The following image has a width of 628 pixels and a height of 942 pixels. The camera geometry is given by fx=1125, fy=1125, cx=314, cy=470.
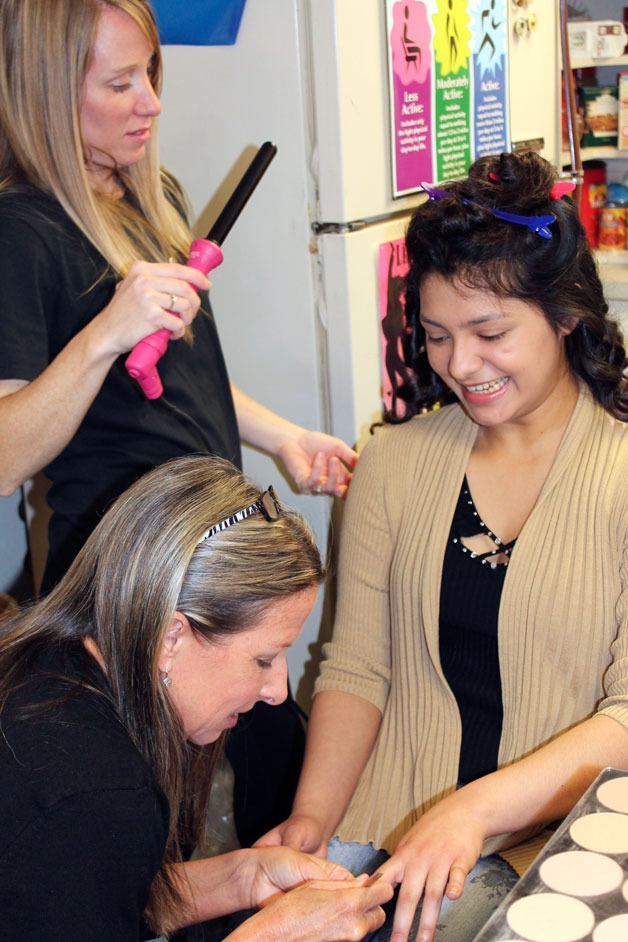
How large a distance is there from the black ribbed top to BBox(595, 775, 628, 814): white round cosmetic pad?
18.2 inches

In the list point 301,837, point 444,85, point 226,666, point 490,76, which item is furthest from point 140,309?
point 490,76

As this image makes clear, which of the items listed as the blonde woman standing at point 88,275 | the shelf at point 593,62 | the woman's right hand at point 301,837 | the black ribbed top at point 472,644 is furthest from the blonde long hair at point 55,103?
the shelf at point 593,62

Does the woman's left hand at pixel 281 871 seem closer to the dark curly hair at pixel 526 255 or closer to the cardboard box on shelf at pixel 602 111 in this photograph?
the dark curly hair at pixel 526 255

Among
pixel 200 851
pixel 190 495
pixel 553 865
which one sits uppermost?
pixel 190 495

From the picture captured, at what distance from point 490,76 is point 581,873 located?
1599 mm

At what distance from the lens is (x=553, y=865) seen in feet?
2.62

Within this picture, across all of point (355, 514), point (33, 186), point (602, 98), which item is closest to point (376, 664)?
point (355, 514)

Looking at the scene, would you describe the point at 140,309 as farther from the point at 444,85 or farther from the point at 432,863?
the point at 444,85

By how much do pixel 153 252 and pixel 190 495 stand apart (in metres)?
0.53

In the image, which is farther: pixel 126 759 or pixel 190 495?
pixel 190 495

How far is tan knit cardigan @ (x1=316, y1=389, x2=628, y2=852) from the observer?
4.24 feet

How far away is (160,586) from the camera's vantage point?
1023mm

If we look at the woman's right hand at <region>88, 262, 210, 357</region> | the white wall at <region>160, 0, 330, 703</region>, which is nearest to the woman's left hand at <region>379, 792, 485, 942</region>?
the woman's right hand at <region>88, 262, 210, 357</region>

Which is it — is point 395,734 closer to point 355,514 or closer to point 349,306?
point 355,514
